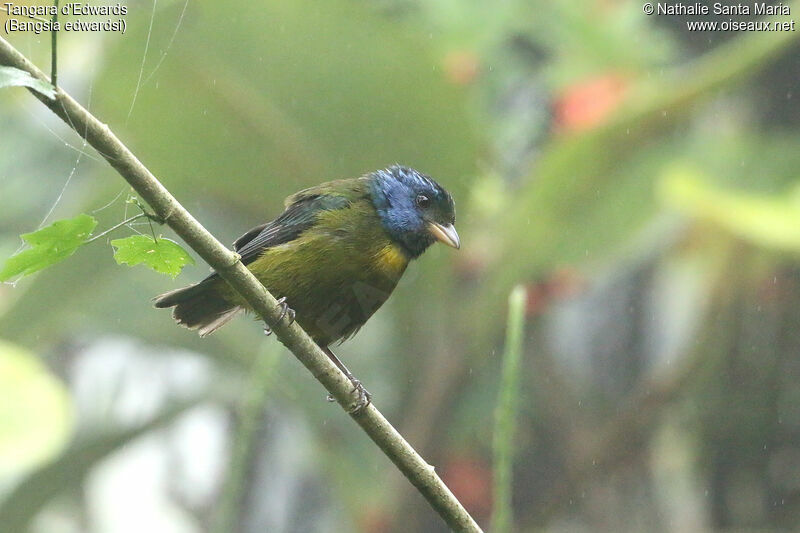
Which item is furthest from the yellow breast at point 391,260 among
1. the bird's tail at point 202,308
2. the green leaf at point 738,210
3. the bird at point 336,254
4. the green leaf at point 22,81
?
the green leaf at point 738,210

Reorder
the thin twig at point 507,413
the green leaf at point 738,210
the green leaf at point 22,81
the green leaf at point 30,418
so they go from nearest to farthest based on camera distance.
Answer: the green leaf at point 22,81, the thin twig at point 507,413, the green leaf at point 30,418, the green leaf at point 738,210

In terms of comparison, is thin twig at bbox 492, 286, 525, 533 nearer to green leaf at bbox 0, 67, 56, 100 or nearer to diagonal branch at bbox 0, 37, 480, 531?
diagonal branch at bbox 0, 37, 480, 531

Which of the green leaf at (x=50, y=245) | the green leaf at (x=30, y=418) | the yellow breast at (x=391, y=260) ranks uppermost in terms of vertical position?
the green leaf at (x=50, y=245)

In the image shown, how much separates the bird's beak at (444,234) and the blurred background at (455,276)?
735mm

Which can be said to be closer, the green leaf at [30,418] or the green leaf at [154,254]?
the green leaf at [154,254]

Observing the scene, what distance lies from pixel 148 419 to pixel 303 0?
143 centimetres

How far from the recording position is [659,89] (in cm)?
286

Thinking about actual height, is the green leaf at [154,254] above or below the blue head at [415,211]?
above

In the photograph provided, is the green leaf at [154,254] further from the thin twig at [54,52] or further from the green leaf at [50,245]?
the thin twig at [54,52]

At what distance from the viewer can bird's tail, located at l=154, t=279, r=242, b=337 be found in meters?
1.64

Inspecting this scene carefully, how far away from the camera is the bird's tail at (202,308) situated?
1.64 m

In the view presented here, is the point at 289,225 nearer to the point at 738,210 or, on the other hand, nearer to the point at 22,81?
the point at 22,81

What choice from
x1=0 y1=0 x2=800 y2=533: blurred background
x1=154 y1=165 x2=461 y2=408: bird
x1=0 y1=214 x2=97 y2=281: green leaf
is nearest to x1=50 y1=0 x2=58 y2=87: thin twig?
x1=0 y1=214 x2=97 y2=281: green leaf

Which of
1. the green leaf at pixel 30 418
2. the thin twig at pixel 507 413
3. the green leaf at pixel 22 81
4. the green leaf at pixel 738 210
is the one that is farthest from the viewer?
the green leaf at pixel 738 210
